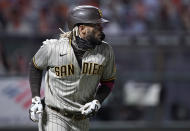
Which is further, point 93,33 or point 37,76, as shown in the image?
point 37,76

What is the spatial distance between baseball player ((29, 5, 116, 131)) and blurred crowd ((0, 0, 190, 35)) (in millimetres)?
5046

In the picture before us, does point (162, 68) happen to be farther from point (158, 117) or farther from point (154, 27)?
point (154, 27)

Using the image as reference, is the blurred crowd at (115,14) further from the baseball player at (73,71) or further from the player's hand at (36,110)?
the player's hand at (36,110)

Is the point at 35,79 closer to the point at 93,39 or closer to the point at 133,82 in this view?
the point at 93,39

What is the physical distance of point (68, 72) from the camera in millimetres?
4668

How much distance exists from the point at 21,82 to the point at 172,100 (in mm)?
2545

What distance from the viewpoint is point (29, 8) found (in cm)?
1036

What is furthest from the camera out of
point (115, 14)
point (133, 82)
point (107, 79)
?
point (115, 14)

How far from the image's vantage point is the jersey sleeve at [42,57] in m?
4.68

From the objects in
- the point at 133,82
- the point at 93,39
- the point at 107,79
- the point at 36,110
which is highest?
the point at 93,39

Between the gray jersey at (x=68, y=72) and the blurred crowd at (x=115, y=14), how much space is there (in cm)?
506

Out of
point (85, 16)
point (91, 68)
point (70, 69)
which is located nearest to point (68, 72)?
point (70, 69)

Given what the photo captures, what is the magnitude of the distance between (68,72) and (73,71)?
5 cm

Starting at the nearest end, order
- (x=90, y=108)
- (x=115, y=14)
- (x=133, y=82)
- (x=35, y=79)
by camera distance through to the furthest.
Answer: (x=90, y=108) < (x=35, y=79) < (x=133, y=82) < (x=115, y=14)
